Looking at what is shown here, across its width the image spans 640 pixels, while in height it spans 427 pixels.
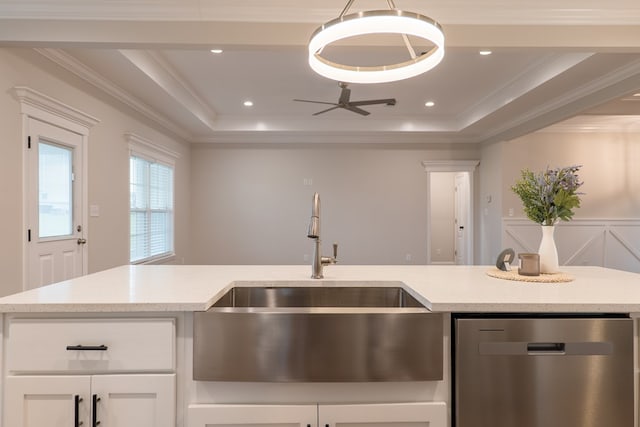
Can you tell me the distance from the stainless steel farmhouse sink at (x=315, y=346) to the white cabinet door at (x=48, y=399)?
1.28ft

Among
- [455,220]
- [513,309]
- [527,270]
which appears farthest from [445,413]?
[455,220]

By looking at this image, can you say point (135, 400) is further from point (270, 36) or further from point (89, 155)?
point (89, 155)

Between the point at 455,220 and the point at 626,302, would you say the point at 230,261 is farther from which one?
the point at 626,302

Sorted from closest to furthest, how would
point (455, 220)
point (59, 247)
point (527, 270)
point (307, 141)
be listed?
point (527, 270)
point (59, 247)
point (307, 141)
point (455, 220)

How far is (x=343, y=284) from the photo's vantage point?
69.0 inches

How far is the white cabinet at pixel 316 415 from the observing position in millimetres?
1279

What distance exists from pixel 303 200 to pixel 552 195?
16.9 ft

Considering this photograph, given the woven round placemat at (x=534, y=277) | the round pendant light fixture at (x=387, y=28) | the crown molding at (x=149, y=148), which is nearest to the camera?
the round pendant light fixture at (x=387, y=28)

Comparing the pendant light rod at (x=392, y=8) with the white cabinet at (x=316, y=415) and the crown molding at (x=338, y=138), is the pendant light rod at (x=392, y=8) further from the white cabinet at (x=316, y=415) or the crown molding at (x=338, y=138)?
the crown molding at (x=338, y=138)

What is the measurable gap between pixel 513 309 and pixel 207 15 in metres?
2.56

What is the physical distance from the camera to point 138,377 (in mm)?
1283

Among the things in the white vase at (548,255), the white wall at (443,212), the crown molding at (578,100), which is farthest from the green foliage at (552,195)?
the white wall at (443,212)

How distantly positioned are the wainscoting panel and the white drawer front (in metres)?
5.65

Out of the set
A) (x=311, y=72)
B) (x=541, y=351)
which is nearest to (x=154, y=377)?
(x=541, y=351)
